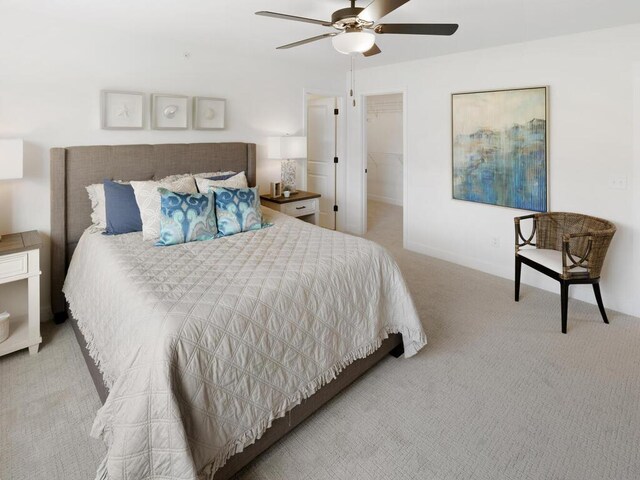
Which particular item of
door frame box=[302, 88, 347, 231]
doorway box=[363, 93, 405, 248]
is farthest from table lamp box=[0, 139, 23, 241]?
doorway box=[363, 93, 405, 248]

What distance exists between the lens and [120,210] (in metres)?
2.95

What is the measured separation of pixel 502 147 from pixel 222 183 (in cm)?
282

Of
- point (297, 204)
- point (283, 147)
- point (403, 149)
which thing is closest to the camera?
point (283, 147)

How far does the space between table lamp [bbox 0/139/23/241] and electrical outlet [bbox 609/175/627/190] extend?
4.54 meters

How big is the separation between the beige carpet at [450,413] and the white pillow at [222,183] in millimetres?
1546

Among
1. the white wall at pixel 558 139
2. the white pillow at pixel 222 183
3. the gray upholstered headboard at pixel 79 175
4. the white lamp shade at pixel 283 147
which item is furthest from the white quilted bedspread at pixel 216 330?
the white wall at pixel 558 139

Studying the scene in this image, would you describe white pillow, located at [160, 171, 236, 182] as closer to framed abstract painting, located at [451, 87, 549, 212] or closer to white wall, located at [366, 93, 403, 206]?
framed abstract painting, located at [451, 87, 549, 212]

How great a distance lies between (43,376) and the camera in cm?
243

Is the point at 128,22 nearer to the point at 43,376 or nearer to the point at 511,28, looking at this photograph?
the point at 43,376

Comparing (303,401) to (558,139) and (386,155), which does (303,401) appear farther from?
(386,155)

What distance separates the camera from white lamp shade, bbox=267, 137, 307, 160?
4.41m

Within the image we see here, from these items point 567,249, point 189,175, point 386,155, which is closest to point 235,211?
point 189,175

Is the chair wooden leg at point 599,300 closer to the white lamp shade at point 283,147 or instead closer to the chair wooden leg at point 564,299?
the chair wooden leg at point 564,299

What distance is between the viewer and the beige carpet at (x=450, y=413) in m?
1.76
